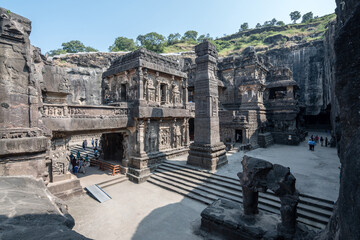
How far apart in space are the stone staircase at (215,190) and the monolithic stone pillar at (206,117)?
0.89 m

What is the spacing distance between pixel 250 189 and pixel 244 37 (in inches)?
3308

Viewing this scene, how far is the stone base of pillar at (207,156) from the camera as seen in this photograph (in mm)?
10115

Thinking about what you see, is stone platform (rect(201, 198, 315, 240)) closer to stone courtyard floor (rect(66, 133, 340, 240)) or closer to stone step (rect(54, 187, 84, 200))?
stone courtyard floor (rect(66, 133, 340, 240))

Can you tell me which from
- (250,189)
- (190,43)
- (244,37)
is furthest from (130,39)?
(250,189)

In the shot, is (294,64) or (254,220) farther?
(294,64)

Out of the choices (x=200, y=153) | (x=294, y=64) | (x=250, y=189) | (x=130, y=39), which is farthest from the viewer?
(x=130, y=39)

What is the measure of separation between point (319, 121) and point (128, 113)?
118 ft

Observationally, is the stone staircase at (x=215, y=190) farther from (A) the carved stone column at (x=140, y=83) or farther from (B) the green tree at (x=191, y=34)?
(B) the green tree at (x=191, y=34)

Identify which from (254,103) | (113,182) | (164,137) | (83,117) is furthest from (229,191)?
(254,103)

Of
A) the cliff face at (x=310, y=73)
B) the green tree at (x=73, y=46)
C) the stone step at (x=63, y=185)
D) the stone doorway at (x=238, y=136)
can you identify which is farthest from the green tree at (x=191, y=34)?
the stone step at (x=63, y=185)

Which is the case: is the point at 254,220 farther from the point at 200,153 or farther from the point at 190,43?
the point at 190,43

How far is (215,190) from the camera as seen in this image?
8.66 metres

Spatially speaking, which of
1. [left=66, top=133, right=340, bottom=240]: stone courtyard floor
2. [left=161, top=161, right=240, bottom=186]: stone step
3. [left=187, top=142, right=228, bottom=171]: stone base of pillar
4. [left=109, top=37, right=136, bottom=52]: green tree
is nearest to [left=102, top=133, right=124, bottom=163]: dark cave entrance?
[left=66, top=133, right=340, bottom=240]: stone courtyard floor

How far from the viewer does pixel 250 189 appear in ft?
18.7
